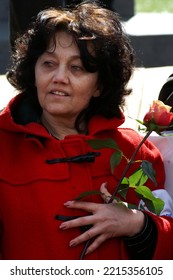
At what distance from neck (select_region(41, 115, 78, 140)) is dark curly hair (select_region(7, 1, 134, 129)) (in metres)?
0.04

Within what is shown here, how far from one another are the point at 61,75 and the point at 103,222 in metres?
0.46

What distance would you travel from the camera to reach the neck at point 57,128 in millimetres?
3160

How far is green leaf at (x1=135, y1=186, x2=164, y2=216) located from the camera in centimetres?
284

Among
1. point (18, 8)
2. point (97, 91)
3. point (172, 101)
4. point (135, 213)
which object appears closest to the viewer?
point (135, 213)

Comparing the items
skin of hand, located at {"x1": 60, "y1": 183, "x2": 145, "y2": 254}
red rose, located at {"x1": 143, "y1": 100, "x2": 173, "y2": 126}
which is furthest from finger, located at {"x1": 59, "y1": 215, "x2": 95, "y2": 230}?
red rose, located at {"x1": 143, "y1": 100, "x2": 173, "y2": 126}

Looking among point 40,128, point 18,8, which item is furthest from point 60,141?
point 18,8

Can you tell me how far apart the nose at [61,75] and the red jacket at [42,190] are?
0.16 meters

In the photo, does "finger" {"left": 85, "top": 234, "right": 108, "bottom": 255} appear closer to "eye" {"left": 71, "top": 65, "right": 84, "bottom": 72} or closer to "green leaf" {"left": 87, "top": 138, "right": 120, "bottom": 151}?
"green leaf" {"left": 87, "top": 138, "right": 120, "bottom": 151}

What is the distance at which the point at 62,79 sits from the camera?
3.02 m

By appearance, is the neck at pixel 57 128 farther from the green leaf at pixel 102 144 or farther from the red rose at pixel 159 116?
the red rose at pixel 159 116

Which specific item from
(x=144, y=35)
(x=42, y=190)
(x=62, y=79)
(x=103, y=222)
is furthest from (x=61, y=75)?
(x=144, y=35)

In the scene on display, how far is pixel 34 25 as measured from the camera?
3199 millimetres

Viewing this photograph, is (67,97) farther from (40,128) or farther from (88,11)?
(88,11)

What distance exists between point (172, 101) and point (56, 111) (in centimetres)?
54
